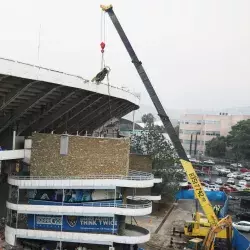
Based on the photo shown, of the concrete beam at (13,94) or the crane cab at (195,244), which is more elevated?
A: the concrete beam at (13,94)

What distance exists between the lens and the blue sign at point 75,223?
86.5 ft

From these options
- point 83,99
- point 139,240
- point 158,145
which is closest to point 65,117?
point 83,99

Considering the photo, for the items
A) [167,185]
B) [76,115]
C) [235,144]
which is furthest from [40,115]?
[235,144]

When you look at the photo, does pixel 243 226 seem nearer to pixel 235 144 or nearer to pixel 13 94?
pixel 13 94

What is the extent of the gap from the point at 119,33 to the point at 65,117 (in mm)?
8499

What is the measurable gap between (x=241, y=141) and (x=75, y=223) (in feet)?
208

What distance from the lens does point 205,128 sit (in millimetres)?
108312

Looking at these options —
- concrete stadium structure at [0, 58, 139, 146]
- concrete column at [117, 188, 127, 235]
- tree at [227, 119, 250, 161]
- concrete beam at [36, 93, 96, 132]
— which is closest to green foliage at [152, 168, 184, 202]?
concrete stadium structure at [0, 58, 139, 146]

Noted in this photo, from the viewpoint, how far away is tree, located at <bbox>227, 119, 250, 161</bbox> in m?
84.0

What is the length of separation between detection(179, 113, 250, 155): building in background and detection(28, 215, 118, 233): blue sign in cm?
8051

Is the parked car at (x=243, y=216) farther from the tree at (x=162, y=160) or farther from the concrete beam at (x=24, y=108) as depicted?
the concrete beam at (x=24, y=108)

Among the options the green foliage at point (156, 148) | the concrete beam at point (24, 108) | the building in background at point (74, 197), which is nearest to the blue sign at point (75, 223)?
the building in background at point (74, 197)

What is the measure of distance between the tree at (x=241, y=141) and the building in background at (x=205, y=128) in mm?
18062

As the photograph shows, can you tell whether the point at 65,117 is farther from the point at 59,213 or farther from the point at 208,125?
the point at 208,125
